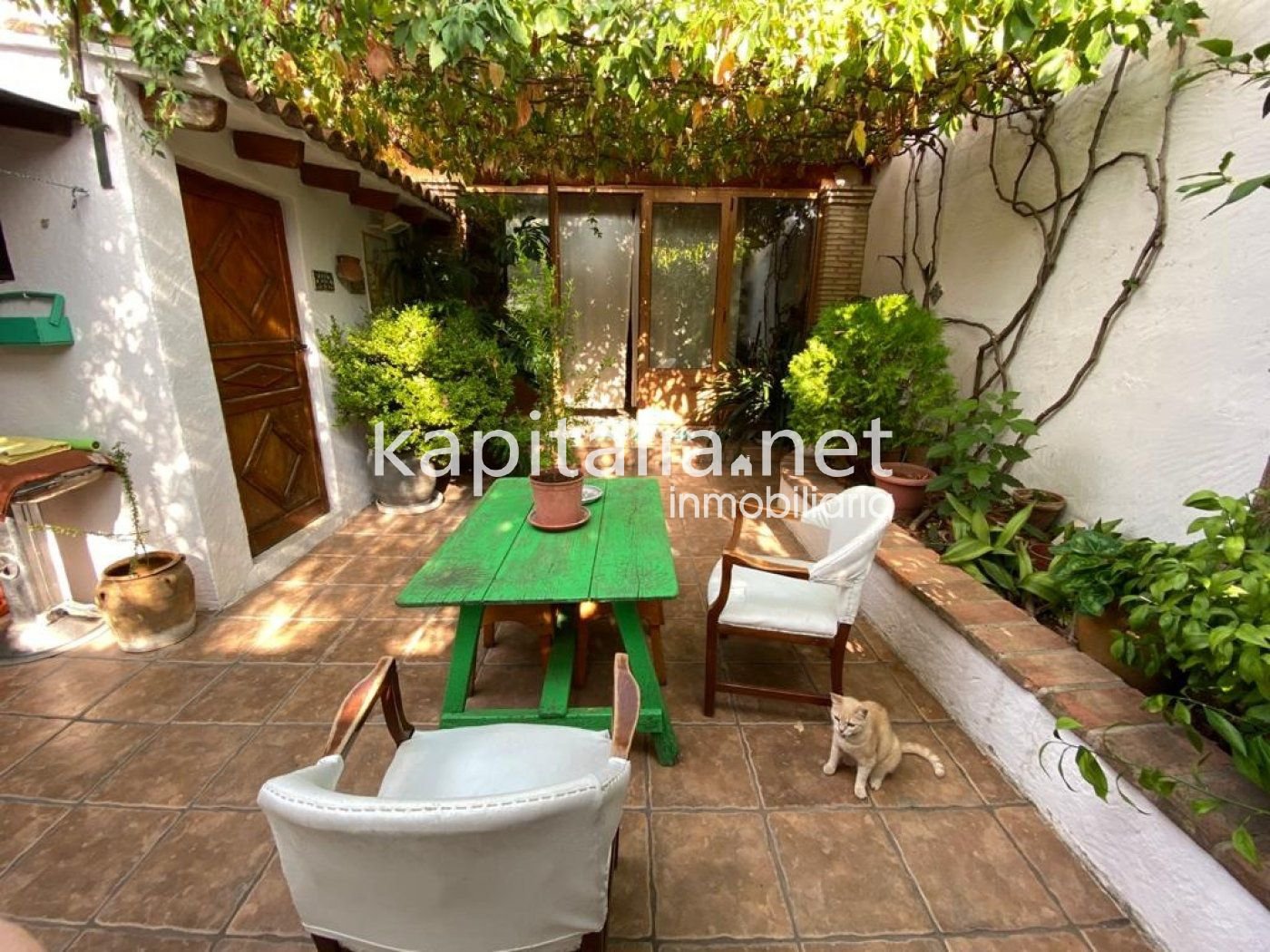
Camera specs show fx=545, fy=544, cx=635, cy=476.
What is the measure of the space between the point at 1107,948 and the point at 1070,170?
11.0 ft

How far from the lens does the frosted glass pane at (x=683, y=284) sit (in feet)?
18.9

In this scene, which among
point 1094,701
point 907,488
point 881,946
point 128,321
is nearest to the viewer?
point 881,946

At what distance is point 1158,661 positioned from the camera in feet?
4.96

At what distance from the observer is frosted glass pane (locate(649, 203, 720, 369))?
5.75m

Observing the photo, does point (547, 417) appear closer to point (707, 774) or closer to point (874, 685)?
point (707, 774)

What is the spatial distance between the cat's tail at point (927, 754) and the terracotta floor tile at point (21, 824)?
2656 mm

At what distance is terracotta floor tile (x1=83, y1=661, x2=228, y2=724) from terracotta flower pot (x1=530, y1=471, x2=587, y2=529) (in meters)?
1.57

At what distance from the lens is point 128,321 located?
2.39 metres

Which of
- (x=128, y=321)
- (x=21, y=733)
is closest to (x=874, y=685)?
(x=21, y=733)

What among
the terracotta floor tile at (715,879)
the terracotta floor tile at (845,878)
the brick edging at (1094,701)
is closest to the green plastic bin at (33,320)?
the terracotta floor tile at (715,879)

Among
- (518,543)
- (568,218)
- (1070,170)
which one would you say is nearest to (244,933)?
(518,543)

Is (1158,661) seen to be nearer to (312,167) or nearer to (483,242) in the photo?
(312,167)

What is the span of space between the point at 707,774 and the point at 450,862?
1.25m

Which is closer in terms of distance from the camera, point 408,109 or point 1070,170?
point 1070,170
